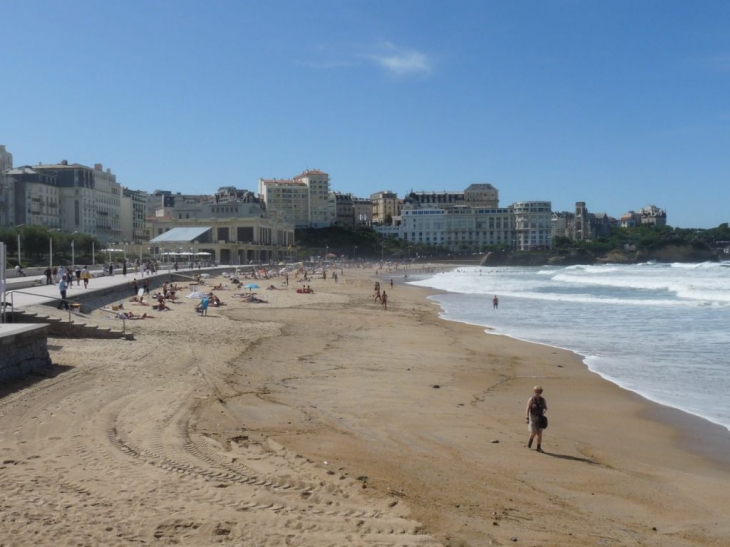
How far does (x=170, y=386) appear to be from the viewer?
32.8ft

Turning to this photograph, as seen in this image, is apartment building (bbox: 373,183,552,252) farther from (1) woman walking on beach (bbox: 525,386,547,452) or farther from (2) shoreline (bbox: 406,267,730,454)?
(1) woman walking on beach (bbox: 525,386,547,452)

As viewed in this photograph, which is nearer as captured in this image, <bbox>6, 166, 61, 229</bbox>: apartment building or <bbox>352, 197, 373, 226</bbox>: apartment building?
<bbox>6, 166, 61, 229</bbox>: apartment building

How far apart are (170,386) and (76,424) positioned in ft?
8.02

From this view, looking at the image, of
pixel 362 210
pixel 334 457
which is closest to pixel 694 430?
pixel 334 457

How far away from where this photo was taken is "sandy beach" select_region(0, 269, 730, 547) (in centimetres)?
514

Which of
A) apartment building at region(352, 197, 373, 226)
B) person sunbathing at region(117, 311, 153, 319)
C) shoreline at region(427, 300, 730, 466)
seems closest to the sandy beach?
shoreline at region(427, 300, 730, 466)

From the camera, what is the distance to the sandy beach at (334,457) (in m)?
5.14

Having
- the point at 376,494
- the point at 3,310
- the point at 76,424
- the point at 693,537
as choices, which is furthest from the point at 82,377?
the point at 693,537

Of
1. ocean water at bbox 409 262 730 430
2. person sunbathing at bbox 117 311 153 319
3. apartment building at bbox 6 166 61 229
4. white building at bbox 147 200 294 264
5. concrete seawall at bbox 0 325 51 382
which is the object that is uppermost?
apartment building at bbox 6 166 61 229

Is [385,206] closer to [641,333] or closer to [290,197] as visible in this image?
[290,197]

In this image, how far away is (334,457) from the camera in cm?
687

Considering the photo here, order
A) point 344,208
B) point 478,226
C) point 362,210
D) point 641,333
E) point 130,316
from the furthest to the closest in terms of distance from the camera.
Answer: point 362,210 → point 344,208 → point 478,226 → point 641,333 → point 130,316

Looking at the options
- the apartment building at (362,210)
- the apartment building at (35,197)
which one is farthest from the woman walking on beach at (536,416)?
the apartment building at (362,210)

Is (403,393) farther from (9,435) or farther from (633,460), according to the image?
(9,435)
